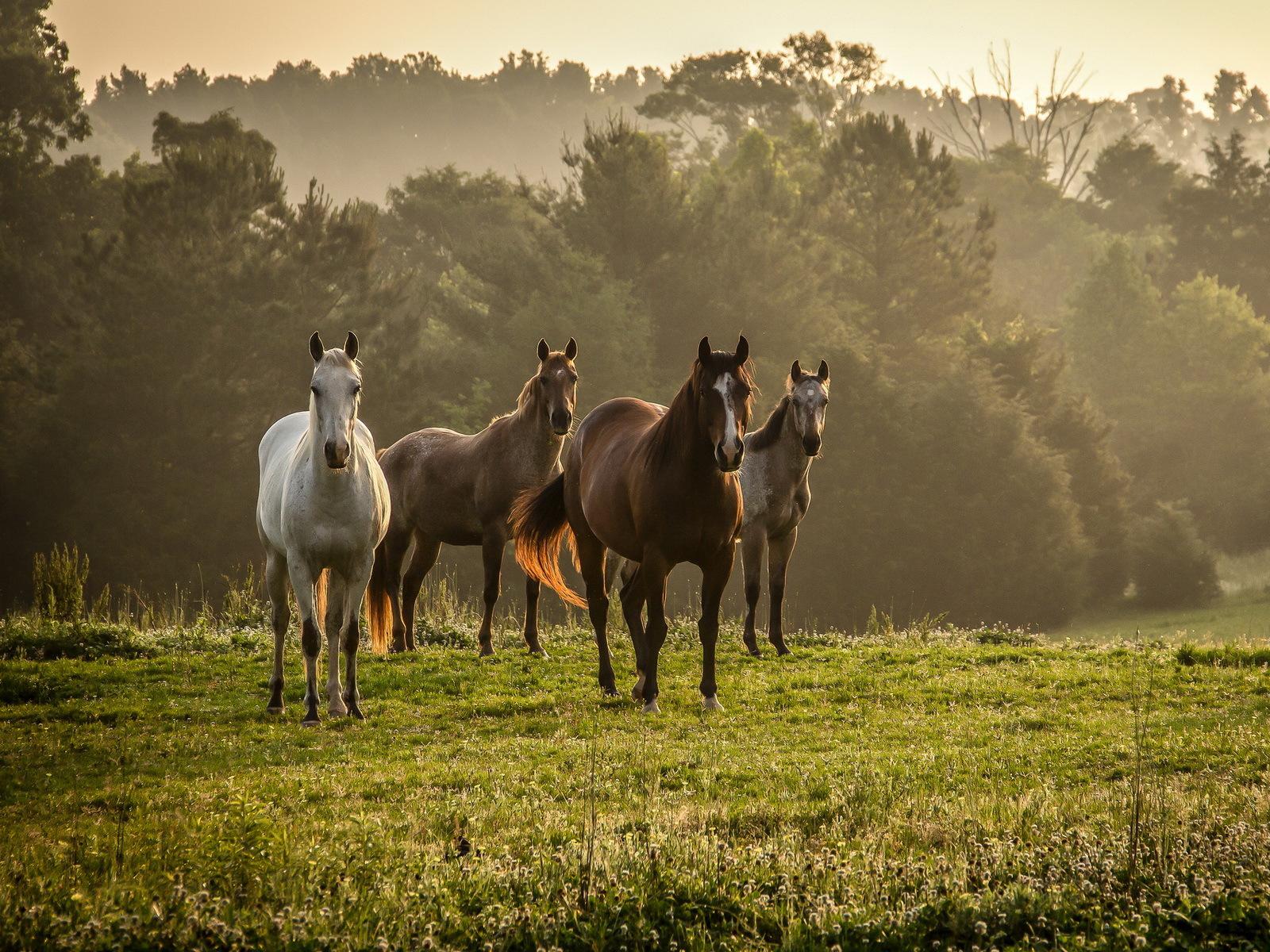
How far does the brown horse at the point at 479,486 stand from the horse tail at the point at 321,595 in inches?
67.5

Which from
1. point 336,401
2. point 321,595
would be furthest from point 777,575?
point 336,401

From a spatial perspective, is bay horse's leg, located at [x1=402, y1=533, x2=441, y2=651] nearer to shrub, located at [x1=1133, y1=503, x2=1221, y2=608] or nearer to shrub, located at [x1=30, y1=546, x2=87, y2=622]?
shrub, located at [x1=30, y1=546, x2=87, y2=622]

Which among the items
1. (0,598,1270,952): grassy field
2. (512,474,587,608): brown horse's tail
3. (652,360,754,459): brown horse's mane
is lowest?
(0,598,1270,952): grassy field

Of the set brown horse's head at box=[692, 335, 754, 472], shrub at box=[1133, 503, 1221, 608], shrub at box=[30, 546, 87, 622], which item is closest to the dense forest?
shrub at box=[1133, 503, 1221, 608]

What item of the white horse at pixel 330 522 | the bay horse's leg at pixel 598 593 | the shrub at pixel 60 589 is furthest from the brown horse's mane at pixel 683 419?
the shrub at pixel 60 589

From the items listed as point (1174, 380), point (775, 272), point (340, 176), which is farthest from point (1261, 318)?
point (340, 176)

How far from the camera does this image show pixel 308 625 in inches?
350

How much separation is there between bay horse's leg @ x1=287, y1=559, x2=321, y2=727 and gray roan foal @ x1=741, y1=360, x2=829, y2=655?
5.04 metres

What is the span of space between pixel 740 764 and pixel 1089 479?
132 ft

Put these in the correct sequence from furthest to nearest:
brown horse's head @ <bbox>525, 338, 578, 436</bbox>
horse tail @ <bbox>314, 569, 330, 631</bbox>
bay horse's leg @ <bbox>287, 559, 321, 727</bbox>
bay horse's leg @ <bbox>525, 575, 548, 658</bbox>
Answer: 1. bay horse's leg @ <bbox>525, 575, 548, 658</bbox>
2. brown horse's head @ <bbox>525, 338, 578, 436</bbox>
3. horse tail @ <bbox>314, 569, 330, 631</bbox>
4. bay horse's leg @ <bbox>287, 559, 321, 727</bbox>

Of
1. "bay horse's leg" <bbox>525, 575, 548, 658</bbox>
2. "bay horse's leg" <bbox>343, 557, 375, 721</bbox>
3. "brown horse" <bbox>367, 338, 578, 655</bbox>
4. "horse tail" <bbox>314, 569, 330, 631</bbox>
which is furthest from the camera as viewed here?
"bay horse's leg" <bbox>525, 575, 548, 658</bbox>

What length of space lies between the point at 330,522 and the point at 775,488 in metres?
5.40

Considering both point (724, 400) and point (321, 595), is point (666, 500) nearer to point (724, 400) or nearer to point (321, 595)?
point (724, 400)

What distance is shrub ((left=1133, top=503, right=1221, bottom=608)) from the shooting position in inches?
1636
